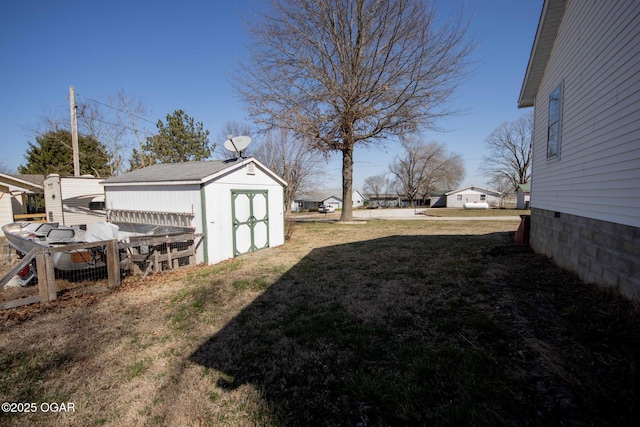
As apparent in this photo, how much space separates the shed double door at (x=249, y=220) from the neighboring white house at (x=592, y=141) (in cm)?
811

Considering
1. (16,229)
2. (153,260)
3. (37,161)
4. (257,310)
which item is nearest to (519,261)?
(257,310)

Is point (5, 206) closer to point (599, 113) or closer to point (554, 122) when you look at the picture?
point (599, 113)

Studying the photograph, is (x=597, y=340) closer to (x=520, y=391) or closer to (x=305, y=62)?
(x=520, y=391)

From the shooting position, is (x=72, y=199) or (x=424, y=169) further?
(x=424, y=169)

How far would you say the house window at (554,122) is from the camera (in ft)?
21.0

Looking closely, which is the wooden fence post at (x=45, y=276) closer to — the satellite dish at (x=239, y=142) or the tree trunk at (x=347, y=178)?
the satellite dish at (x=239, y=142)

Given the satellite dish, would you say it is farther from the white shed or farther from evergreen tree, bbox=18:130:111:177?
evergreen tree, bbox=18:130:111:177

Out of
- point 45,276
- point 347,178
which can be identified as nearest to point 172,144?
point 347,178

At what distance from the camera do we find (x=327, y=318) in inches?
164

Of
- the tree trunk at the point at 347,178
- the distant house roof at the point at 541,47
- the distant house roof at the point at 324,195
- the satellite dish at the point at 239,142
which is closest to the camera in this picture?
the distant house roof at the point at 541,47

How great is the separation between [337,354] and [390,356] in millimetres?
591

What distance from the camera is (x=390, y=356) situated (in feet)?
10.2

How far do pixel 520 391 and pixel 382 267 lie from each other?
15.2 ft

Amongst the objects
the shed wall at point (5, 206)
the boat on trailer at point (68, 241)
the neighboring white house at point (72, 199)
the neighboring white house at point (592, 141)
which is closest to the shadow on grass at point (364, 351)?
the neighboring white house at point (592, 141)
